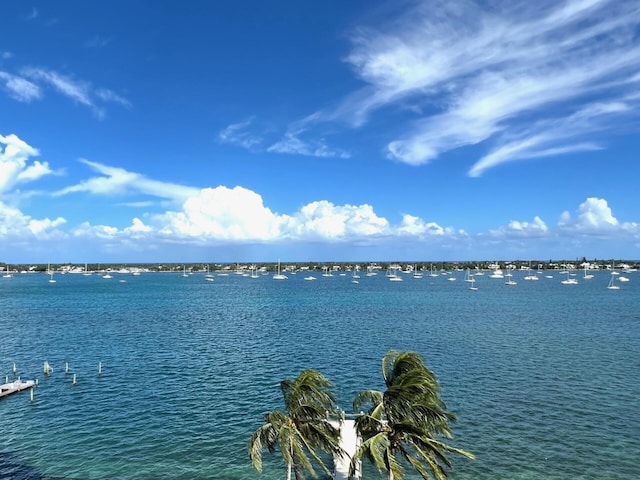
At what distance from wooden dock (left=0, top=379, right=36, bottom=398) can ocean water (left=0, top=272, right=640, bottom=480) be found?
99 cm

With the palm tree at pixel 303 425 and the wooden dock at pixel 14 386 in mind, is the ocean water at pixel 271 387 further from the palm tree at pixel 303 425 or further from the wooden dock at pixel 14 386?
the palm tree at pixel 303 425

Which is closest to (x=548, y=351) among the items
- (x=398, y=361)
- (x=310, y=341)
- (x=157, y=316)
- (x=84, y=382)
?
(x=310, y=341)

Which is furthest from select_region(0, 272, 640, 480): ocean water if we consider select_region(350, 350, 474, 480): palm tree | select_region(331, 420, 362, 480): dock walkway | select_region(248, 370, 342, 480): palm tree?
select_region(350, 350, 474, 480): palm tree

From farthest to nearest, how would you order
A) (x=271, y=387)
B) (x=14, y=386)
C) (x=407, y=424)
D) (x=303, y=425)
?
(x=271, y=387) < (x=14, y=386) < (x=303, y=425) < (x=407, y=424)

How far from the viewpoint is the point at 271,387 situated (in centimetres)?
5466

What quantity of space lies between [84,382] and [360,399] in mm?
46934

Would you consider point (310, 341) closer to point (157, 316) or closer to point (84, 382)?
point (84, 382)

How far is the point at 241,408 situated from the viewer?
1854 inches

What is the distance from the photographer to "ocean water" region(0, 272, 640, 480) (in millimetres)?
35531

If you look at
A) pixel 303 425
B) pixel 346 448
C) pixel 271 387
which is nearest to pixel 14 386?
pixel 271 387

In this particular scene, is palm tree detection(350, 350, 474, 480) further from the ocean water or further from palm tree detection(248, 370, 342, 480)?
the ocean water

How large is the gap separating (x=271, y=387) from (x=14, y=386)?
3125 centimetres

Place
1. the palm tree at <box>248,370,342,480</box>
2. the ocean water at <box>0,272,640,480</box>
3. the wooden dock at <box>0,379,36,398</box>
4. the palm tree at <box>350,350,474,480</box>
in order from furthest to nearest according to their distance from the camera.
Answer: the wooden dock at <box>0,379,36,398</box> → the ocean water at <box>0,272,640,480</box> → the palm tree at <box>248,370,342,480</box> → the palm tree at <box>350,350,474,480</box>

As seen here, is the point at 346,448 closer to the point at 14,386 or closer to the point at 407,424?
the point at 407,424
